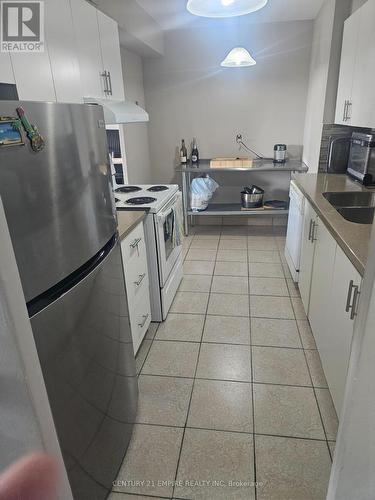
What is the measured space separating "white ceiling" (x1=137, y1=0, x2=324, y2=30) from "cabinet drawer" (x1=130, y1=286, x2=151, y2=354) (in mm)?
2441

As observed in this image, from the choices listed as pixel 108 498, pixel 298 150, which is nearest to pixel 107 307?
pixel 108 498

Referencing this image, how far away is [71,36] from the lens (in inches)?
72.0

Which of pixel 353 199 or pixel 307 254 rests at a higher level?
pixel 353 199

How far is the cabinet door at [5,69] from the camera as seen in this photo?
1.33m

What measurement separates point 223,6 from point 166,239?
1.47 m

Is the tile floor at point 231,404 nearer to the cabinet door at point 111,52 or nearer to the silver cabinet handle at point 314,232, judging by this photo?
the silver cabinet handle at point 314,232

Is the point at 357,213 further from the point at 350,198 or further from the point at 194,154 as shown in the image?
the point at 194,154

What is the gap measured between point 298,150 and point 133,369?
3615 mm

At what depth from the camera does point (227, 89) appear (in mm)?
4109

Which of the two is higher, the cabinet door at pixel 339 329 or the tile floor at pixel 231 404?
the cabinet door at pixel 339 329

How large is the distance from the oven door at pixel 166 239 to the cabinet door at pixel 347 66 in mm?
1456

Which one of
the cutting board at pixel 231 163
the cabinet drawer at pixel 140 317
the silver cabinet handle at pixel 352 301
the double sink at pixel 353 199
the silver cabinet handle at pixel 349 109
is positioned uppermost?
the silver cabinet handle at pixel 349 109

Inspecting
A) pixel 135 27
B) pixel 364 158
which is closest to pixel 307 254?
pixel 364 158

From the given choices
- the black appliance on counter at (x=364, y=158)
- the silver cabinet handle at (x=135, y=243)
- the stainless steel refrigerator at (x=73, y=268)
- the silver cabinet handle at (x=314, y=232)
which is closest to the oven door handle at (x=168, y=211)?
the silver cabinet handle at (x=135, y=243)
